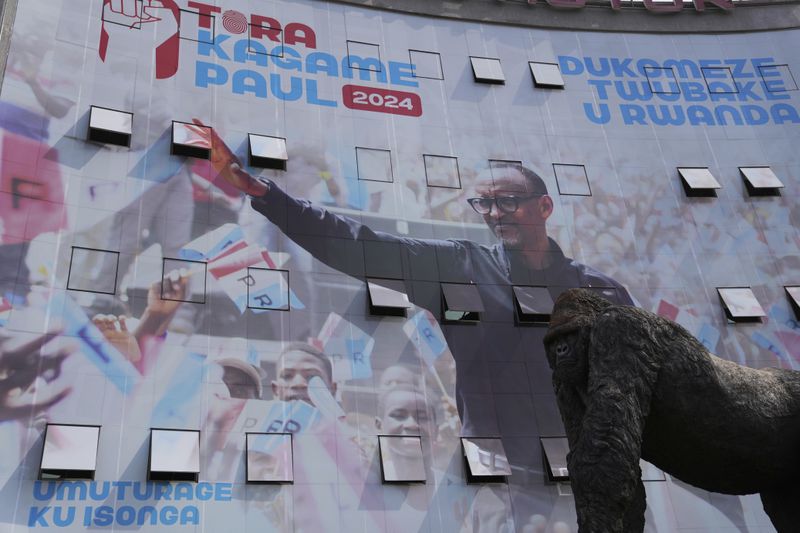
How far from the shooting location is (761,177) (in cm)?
2830

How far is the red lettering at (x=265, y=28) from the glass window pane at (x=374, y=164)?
5.06 meters

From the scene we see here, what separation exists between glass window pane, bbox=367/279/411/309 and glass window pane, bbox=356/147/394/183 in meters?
3.63

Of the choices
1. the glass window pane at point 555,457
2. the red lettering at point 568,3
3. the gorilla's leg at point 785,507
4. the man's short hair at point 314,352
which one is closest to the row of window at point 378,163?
the man's short hair at point 314,352

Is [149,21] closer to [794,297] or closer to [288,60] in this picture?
[288,60]

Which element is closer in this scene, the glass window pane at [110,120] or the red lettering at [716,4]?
the glass window pane at [110,120]

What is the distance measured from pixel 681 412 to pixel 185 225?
17.3 m

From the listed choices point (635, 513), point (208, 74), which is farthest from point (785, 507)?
point (208, 74)

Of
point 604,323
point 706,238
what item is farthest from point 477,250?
point 604,323

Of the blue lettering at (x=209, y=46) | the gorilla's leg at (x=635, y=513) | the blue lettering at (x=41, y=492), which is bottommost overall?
the gorilla's leg at (x=635, y=513)

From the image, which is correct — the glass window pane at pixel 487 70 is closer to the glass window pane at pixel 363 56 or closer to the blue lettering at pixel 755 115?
the glass window pane at pixel 363 56

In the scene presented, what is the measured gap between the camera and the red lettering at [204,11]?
2647 centimetres

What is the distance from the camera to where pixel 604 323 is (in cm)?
793

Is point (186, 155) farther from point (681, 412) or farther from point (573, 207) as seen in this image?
point (681, 412)

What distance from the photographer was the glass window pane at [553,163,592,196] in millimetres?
27078
